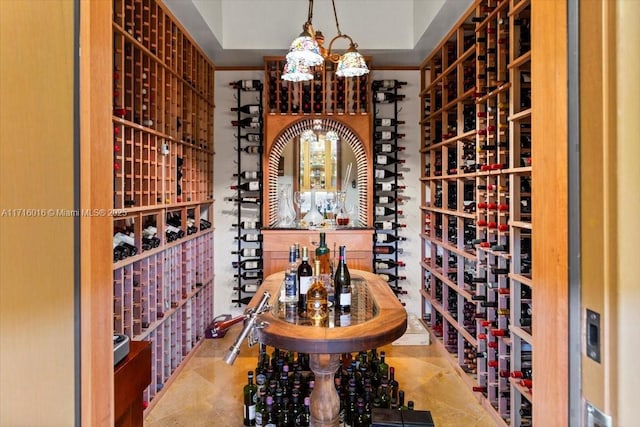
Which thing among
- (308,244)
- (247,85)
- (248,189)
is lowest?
(308,244)

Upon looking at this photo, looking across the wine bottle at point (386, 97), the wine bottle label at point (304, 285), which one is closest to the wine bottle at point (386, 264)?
the wine bottle at point (386, 97)

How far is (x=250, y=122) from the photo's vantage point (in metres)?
4.59

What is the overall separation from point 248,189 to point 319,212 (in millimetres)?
830

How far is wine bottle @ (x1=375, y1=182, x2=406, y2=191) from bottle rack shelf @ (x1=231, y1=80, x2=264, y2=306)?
1313 millimetres

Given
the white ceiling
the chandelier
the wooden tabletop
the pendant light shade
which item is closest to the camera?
the wooden tabletop

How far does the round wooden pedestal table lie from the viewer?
1687 mm

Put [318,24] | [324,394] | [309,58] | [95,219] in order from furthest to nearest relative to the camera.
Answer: [318,24] < [309,58] < [324,394] < [95,219]

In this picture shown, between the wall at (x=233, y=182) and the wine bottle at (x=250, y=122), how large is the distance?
→ 0.18 meters

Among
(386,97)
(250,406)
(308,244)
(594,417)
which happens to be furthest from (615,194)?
(386,97)

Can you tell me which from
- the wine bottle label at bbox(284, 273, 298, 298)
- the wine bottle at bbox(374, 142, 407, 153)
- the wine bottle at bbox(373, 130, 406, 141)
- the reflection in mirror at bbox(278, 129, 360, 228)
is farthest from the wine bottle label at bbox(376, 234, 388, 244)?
the wine bottle label at bbox(284, 273, 298, 298)

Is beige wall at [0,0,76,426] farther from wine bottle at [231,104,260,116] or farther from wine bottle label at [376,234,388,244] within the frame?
wine bottle label at [376,234,388,244]

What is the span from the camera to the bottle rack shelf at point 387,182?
4523 mm

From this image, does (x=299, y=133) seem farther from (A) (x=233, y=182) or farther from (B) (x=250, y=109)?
(A) (x=233, y=182)

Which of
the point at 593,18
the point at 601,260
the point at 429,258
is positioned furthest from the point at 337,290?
the point at 429,258
